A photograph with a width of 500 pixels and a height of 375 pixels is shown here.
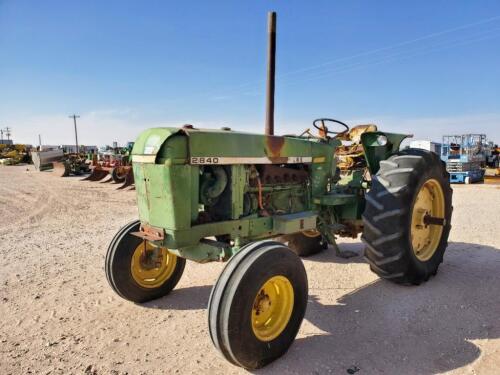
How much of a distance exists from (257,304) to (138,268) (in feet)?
5.38

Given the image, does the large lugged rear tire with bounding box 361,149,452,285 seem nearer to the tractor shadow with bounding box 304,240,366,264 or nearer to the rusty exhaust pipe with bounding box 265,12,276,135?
the tractor shadow with bounding box 304,240,366,264

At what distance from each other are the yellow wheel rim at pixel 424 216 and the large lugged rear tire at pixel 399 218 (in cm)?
2

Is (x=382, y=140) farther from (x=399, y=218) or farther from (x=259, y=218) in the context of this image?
(x=259, y=218)

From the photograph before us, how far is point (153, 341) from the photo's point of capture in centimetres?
321

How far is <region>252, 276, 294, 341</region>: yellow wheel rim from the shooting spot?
2926mm

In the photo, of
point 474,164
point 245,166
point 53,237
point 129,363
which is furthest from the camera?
point 474,164

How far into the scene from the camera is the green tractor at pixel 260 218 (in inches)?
112

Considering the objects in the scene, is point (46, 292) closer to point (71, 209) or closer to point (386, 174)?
point (386, 174)

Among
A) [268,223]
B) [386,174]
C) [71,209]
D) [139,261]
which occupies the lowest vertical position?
[71,209]

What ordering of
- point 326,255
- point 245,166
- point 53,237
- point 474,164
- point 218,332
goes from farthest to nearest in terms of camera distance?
point 474,164, point 53,237, point 326,255, point 245,166, point 218,332

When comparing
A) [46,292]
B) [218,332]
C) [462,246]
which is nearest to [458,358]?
[218,332]

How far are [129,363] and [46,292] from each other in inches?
76.1

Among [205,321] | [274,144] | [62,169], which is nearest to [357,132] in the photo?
[274,144]

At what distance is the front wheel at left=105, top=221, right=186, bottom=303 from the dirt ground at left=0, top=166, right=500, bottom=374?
0.16 metres
